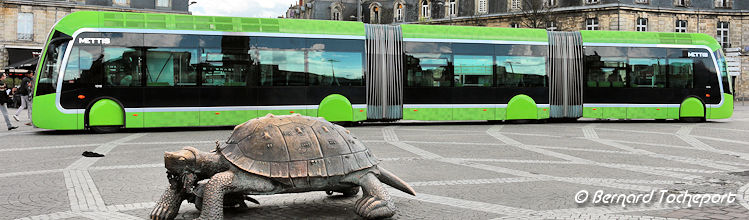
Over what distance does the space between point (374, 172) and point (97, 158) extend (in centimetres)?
646

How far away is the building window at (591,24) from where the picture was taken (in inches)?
1932

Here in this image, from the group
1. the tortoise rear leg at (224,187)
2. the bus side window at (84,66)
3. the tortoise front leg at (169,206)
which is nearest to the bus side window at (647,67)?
the bus side window at (84,66)

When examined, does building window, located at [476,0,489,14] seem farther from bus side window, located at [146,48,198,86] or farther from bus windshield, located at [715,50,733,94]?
bus side window, located at [146,48,198,86]

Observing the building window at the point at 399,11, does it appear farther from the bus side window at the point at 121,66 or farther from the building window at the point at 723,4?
the bus side window at the point at 121,66

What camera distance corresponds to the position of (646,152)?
1173 cm

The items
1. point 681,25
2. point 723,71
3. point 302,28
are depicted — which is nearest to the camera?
point 302,28

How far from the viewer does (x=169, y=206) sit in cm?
531

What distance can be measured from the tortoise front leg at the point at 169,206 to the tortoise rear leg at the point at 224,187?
0.37m

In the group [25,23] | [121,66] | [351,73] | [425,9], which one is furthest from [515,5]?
[121,66]

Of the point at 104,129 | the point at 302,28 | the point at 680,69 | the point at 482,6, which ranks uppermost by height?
the point at 482,6

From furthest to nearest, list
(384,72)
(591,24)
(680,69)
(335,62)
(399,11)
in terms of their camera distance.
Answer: (399,11) < (591,24) < (680,69) < (384,72) < (335,62)

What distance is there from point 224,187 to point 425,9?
5780 cm

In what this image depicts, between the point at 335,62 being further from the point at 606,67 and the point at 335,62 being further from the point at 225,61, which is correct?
the point at 606,67

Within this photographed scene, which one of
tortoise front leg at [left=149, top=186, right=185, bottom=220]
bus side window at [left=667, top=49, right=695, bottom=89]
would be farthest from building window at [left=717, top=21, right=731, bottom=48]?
tortoise front leg at [left=149, top=186, right=185, bottom=220]
